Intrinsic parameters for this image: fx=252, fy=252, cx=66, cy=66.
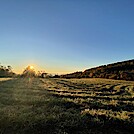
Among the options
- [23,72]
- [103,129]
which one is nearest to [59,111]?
[103,129]

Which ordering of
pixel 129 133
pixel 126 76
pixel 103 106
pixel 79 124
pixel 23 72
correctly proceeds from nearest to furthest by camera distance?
1. pixel 129 133
2. pixel 79 124
3. pixel 103 106
4. pixel 126 76
5. pixel 23 72

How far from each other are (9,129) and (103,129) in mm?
4055

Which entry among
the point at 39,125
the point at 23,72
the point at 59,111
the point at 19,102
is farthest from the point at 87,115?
the point at 23,72

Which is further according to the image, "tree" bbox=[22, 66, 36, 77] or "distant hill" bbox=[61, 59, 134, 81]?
"tree" bbox=[22, 66, 36, 77]

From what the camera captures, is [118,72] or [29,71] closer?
[118,72]

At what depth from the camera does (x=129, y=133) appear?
34.7ft

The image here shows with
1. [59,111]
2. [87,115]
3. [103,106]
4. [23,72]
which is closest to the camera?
[87,115]

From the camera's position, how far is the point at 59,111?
14156 millimetres

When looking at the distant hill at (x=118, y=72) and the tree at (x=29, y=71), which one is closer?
the distant hill at (x=118, y=72)

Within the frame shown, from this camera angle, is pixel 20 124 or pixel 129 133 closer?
pixel 129 133

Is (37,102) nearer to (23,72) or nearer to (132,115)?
(132,115)

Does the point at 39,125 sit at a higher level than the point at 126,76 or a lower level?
lower

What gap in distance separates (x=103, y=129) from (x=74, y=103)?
6557 millimetres

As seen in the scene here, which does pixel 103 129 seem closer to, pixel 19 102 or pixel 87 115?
pixel 87 115
